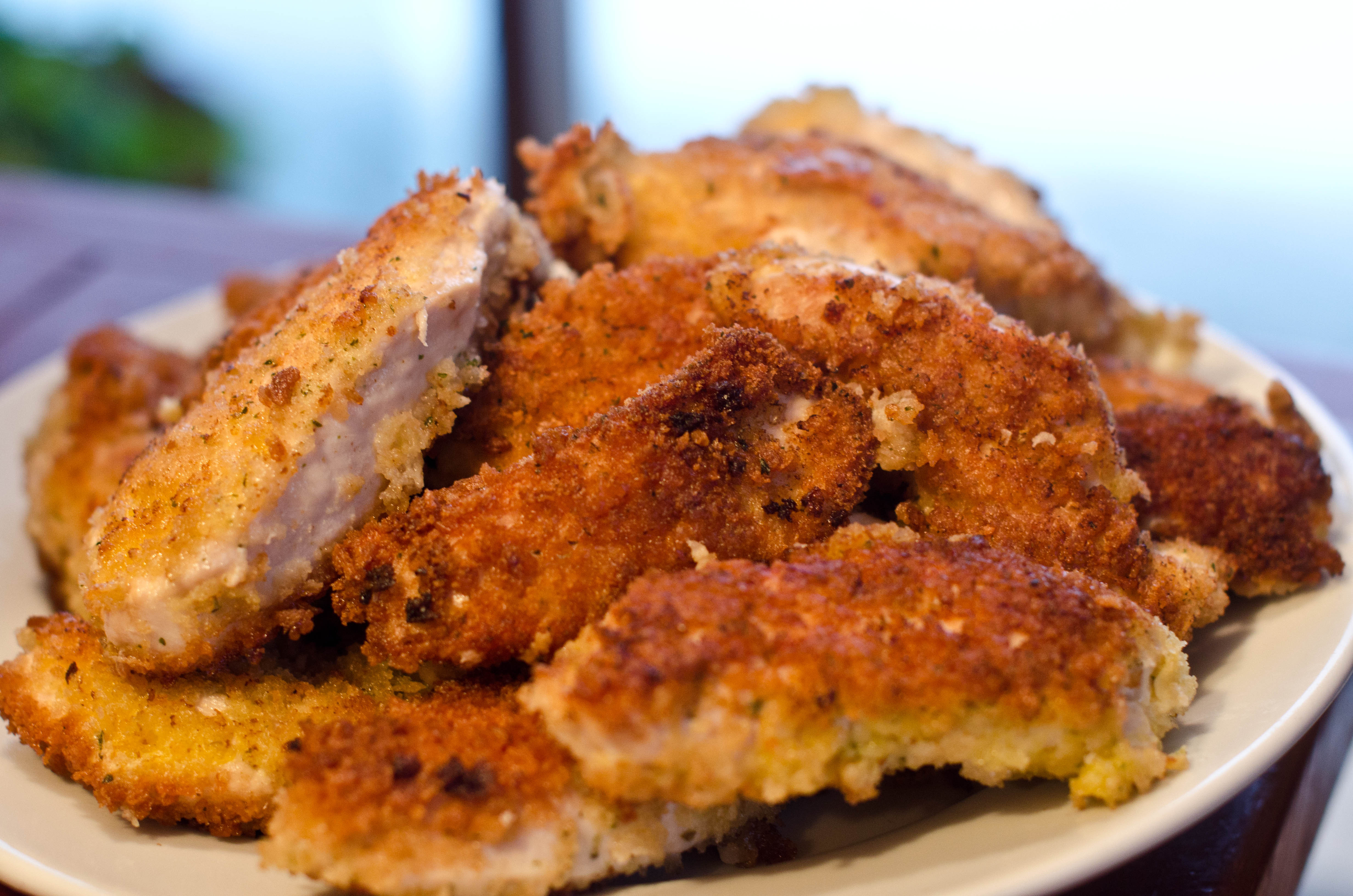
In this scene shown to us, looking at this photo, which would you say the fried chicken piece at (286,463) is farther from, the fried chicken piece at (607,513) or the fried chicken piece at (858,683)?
the fried chicken piece at (858,683)

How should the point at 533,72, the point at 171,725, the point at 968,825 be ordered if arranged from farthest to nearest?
1. the point at 533,72
2. the point at 171,725
3. the point at 968,825

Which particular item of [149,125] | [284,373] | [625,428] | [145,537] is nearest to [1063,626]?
[625,428]

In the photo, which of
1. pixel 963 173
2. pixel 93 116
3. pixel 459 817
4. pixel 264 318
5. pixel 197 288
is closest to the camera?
pixel 459 817

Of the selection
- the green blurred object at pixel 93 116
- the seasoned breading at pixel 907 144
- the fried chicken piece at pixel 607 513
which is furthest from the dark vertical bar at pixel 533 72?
the fried chicken piece at pixel 607 513

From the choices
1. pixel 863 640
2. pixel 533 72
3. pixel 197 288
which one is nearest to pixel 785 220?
pixel 863 640

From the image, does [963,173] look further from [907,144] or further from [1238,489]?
[1238,489]

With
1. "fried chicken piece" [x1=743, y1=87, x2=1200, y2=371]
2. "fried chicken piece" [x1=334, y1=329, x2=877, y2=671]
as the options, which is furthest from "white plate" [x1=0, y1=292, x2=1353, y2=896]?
"fried chicken piece" [x1=743, y1=87, x2=1200, y2=371]

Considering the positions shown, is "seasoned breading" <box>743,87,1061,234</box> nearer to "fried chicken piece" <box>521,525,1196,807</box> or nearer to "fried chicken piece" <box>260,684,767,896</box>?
"fried chicken piece" <box>521,525,1196,807</box>

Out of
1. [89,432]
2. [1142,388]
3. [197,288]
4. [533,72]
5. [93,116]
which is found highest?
[1142,388]
